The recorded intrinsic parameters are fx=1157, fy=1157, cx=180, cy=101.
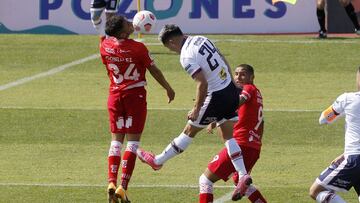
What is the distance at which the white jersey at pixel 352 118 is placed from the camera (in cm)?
1162

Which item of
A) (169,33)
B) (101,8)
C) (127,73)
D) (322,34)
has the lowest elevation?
(322,34)

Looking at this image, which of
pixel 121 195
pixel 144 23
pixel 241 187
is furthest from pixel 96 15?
pixel 241 187

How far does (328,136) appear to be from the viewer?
1856 centimetres

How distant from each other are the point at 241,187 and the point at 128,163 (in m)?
1.77

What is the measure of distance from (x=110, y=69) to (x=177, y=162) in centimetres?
294

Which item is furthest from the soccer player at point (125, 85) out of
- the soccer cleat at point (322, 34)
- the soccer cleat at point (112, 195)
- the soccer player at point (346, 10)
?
the soccer cleat at point (322, 34)

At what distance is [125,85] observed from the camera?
46.4 feet

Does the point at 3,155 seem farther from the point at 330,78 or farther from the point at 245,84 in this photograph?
the point at 330,78

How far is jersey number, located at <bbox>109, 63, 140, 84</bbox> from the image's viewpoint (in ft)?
46.2

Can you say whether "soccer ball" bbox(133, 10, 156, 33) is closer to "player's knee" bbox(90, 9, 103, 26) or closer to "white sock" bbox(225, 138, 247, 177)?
"white sock" bbox(225, 138, 247, 177)

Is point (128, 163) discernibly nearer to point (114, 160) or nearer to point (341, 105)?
point (114, 160)

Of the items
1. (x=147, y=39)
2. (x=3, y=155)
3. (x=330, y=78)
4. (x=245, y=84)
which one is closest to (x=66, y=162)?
(x=3, y=155)

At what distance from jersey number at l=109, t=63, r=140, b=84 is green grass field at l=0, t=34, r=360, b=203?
4.83 ft

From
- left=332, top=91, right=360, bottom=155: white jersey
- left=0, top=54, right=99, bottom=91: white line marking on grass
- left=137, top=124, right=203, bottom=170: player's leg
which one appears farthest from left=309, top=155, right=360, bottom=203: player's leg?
left=0, top=54, right=99, bottom=91: white line marking on grass
